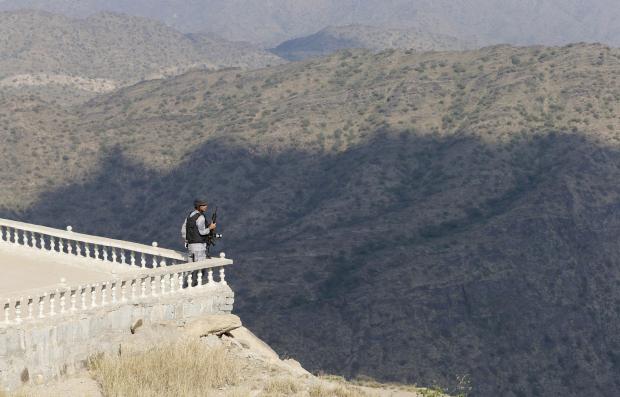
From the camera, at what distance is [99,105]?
160 m

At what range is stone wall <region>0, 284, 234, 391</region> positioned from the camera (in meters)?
18.5

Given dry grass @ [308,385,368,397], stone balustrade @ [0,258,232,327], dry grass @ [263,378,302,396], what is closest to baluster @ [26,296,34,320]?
stone balustrade @ [0,258,232,327]

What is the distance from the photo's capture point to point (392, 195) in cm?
10262

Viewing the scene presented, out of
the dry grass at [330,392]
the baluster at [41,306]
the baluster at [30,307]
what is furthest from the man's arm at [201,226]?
the dry grass at [330,392]

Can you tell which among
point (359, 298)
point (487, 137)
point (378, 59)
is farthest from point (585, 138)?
point (378, 59)

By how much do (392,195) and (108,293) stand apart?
8296 centimetres

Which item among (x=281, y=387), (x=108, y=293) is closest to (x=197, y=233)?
(x=108, y=293)

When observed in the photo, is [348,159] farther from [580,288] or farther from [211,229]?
[211,229]

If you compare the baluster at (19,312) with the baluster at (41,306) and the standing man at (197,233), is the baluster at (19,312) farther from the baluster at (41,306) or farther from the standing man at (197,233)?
the standing man at (197,233)

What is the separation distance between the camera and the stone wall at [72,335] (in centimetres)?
1847

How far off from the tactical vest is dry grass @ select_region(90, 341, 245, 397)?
266 cm

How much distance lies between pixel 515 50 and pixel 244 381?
408 feet

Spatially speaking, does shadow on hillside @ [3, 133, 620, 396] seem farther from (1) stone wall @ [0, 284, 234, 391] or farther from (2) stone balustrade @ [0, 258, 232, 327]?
(1) stone wall @ [0, 284, 234, 391]

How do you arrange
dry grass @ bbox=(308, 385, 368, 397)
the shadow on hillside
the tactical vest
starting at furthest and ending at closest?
the shadow on hillside, the tactical vest, dry grass @ bbox=(308, 385, 368, 397)
